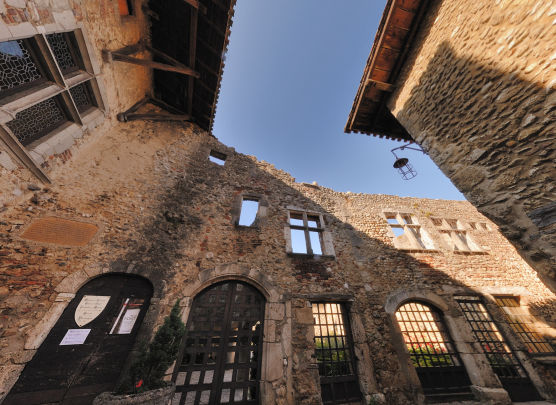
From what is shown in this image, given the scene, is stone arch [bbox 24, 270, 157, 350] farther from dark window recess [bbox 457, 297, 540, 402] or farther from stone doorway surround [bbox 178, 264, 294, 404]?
dark window recess [bbox 457, 297, 540, 402]

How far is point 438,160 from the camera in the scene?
3164 mm

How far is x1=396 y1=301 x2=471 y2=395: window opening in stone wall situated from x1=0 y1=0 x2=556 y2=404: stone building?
38mm

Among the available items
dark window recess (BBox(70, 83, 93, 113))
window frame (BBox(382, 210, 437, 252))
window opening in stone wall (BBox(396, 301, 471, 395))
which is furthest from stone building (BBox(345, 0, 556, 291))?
dark window recess (BBox(70, 83, 93, 113))

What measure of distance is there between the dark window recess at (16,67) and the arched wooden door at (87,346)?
11.2ft

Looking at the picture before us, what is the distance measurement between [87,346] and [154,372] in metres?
1.32

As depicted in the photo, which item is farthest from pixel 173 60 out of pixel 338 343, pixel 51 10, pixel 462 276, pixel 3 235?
pixel 462 276

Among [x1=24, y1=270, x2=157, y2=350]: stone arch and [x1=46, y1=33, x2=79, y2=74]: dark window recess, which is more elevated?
[x1=46, y1=33, x2=79, y2=74]: dark window recess

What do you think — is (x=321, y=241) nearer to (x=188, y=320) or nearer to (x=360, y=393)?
(x=360, y=393)

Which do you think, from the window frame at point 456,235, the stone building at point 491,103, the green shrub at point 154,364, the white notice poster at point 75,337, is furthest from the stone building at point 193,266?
the stone building at point 491,103

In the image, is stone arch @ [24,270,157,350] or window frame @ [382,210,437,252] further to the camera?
window frame @ [382,210,437,252]

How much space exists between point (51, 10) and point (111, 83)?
1.85 meters

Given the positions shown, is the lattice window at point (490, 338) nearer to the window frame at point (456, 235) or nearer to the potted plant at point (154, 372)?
the window frame at point (456, 235)

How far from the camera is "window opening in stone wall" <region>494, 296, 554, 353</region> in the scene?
5312mm

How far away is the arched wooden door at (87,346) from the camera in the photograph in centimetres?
276
